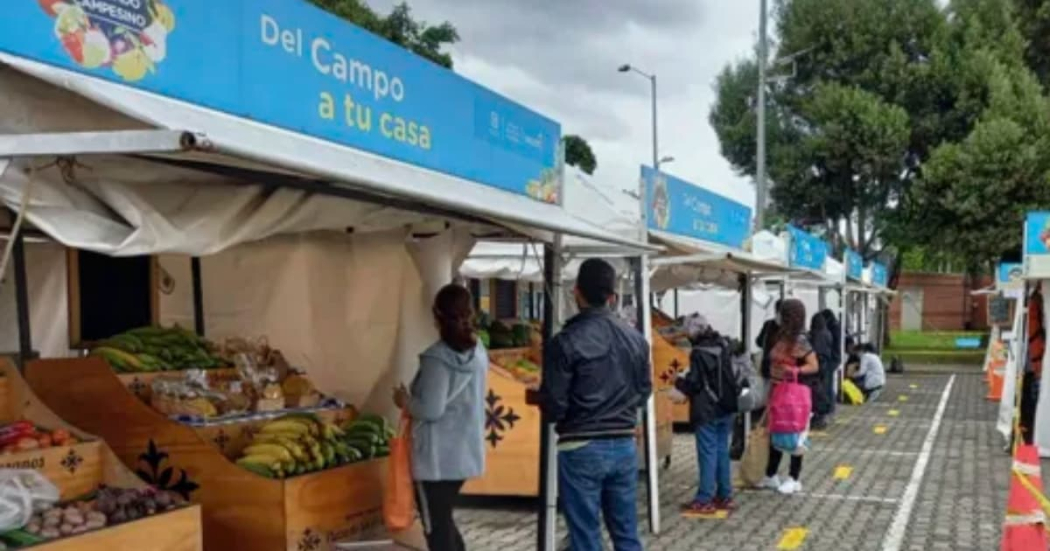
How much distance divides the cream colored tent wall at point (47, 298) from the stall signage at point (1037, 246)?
32.4 ft

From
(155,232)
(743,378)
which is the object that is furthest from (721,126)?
(155,232)

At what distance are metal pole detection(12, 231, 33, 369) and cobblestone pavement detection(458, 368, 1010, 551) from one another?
3352 mm

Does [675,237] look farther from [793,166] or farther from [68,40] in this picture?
[793,166]

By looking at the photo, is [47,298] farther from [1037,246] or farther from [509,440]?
[1037,246]

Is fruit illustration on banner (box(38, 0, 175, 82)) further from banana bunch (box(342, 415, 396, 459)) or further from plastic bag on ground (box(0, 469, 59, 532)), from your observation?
banana bunch (box(342, 415, 396, 459))

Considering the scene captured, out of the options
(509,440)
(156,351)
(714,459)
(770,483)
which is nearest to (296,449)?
(156,351)

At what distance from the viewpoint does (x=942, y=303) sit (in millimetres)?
49812

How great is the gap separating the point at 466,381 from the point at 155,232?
2.30 metres

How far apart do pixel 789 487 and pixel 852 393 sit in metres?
9.26

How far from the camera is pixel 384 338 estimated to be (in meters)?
6.34

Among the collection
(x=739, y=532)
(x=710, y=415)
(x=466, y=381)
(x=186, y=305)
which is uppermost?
A: (x=186, y=305)

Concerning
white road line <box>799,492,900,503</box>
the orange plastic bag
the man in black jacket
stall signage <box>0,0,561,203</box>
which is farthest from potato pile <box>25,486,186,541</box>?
white road line <box>799,492,900,503</box>

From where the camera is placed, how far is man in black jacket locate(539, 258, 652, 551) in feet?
16.4

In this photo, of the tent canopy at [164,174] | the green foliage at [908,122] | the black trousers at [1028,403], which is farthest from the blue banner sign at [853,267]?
the tent canopy at [164,174]
